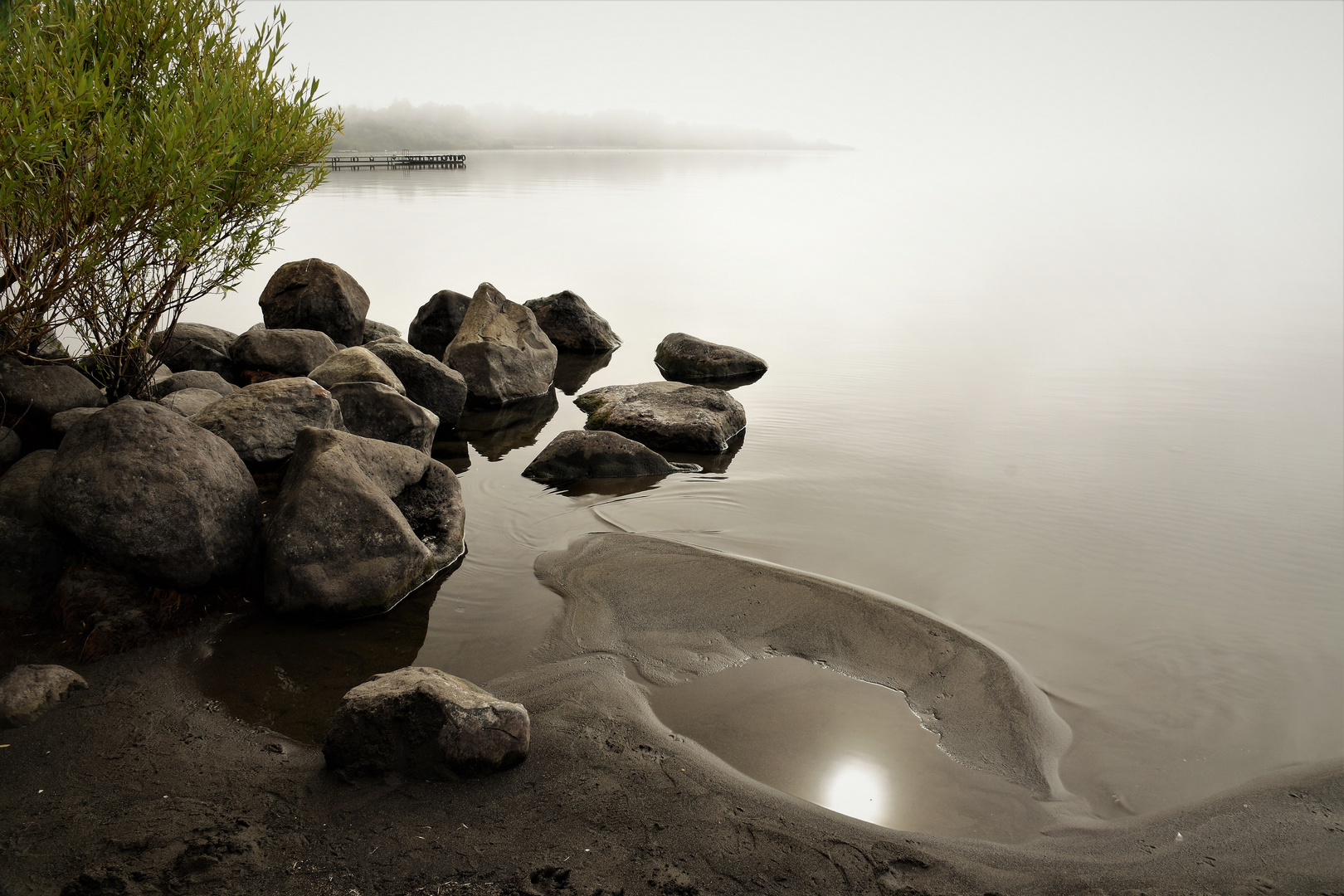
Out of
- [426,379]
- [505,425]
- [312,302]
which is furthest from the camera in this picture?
[312,302]

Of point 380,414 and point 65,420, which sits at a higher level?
point 65,420

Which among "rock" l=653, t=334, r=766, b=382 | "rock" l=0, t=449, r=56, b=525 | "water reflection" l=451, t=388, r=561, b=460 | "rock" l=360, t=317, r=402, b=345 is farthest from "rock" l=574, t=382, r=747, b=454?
"rock" l=0, t=449, r=56, b=525

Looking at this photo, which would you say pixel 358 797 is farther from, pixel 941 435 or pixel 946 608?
pixel 941 435

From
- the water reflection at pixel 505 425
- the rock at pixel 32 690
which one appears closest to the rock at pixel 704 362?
the water reflection at pixel 505 425

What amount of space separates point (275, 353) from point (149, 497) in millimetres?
5623

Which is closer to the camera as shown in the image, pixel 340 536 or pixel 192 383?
pixel 340 536

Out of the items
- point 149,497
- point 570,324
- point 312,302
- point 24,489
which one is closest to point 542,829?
point 149,497

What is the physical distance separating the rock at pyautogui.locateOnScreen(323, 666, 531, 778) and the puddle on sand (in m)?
1.28

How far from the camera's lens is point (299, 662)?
Result: 19.5 ft

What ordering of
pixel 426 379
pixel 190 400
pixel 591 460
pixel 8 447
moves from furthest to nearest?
pixel 426 379
pixel 591 460
pixel 190 400
pixel 8 447

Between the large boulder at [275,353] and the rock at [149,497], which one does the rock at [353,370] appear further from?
the rock at [149,497]

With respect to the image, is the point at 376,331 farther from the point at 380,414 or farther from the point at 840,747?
the point at 840,747

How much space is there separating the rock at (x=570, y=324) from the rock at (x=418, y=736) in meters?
13.1

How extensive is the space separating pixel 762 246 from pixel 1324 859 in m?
31.2
